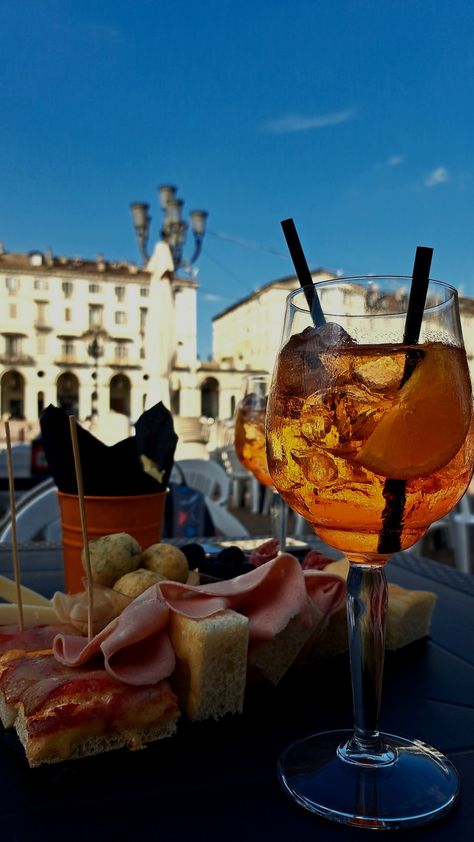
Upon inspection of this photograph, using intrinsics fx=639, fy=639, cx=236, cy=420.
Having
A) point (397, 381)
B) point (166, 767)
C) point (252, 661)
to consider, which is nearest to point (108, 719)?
point (166, 767)

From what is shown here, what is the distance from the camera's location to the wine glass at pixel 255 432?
Result: 1616mm

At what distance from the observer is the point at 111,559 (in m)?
0.90

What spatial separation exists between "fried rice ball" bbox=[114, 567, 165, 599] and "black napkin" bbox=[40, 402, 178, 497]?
0.77 ft

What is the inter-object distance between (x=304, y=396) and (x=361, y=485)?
0.36 ft

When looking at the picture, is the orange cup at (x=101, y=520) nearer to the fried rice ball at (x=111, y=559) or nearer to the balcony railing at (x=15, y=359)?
the fried rice ball at (x=111, y=559)

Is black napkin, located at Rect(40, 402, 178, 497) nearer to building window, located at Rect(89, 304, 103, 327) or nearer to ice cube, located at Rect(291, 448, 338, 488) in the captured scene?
ice cube, located at Rect(291, 448, 338, 488)

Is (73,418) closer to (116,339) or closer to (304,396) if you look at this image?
(304,396)

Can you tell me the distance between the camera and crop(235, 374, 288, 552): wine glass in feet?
5.30

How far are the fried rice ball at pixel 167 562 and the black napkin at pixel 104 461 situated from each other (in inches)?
7.0

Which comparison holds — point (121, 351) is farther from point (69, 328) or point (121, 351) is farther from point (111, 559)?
point (111, 559)

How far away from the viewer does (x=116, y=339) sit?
161ft

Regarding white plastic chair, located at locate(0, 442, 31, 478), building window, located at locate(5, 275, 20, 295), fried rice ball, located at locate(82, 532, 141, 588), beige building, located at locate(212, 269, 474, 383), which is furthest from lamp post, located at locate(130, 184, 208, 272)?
building window, located at locate(5, 275, 20, 295)

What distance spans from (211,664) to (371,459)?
281mm

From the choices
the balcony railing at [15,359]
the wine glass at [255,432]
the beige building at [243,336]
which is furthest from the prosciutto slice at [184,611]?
the balcony railing at [15,359]
